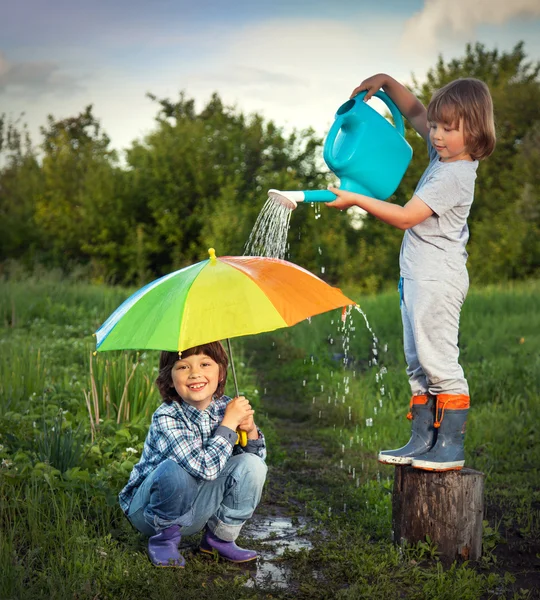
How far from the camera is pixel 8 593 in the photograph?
9.14ft

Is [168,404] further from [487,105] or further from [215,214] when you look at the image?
[215,214]

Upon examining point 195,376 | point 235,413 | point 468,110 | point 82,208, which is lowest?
point 235,413

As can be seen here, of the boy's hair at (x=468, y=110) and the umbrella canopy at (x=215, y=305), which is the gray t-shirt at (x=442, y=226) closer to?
the boy's hair at (x=468, y=110)

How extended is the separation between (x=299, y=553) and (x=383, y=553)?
1.25 ft

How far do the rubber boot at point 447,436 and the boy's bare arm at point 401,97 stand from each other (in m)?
1.24

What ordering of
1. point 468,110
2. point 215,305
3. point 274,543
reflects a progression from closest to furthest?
1. point 215,305
2. point 468,110
3. point 274,543

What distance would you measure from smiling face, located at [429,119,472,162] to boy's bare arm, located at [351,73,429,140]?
12.6 inches

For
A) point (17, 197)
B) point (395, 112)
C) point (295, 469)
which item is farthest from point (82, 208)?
point (395, 112)

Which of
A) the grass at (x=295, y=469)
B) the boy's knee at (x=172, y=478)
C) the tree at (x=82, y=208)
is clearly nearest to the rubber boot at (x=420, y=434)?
the grass at (x=295, y=469)

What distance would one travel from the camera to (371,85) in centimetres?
366

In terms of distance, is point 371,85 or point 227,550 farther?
point 371,85

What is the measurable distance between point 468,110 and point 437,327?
926 millimetres

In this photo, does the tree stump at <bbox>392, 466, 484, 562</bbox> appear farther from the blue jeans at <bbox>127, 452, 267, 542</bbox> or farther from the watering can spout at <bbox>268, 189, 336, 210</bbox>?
Result: the watering can spout at <bbox>268, 189, 336, 210</bbox>

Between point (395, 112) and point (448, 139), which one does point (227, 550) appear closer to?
point (448, 139)
